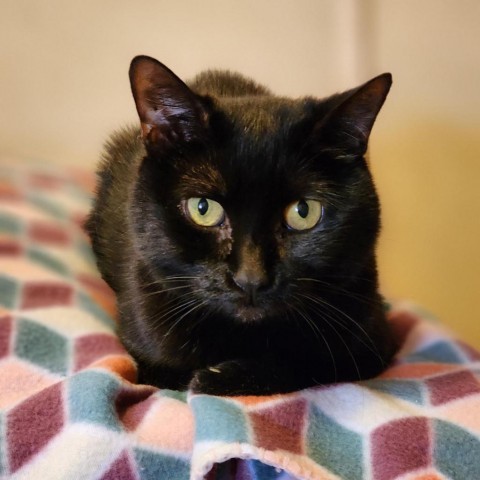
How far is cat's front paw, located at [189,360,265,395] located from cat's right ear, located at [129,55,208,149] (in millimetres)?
302

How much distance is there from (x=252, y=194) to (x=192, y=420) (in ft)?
0.92

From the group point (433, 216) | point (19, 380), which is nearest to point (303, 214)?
point (19, 380)

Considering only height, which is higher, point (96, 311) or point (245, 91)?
point (245, 91)

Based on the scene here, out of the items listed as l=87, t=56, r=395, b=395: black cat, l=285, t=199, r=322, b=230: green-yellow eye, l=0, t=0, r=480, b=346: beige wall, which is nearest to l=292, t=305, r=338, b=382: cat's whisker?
l=87, t=56, r=395, b=395: black cat

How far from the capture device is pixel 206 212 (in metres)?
0.78

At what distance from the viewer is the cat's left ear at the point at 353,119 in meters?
0.78

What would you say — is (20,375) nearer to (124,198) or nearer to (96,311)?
(96,311)

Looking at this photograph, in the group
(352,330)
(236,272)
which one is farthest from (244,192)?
(352,330)

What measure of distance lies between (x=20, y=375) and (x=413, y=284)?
114cm

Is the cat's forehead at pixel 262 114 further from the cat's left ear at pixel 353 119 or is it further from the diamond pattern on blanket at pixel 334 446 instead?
the diamond pattern on blanket at pixel 334 446

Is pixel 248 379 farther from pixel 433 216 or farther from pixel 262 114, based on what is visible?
pixel 433 216

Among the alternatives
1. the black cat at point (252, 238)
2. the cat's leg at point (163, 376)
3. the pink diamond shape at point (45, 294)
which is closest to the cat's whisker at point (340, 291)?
the black cat at point (252, 238)

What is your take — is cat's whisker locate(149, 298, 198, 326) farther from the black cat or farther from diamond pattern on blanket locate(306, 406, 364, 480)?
diamond pattern on blanket locate(306, 406, 364, 480)

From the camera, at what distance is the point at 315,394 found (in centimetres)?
81
